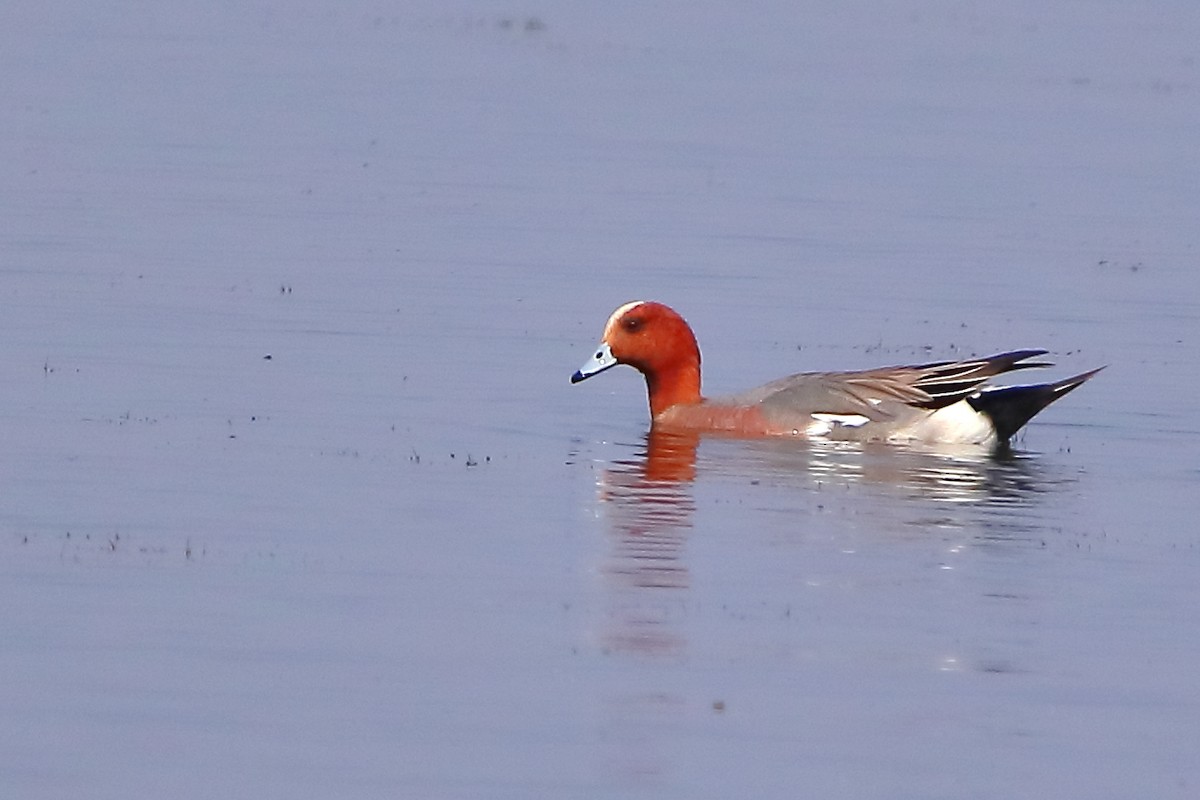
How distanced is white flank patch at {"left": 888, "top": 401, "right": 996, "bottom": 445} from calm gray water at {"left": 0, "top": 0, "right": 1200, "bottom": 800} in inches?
11.0

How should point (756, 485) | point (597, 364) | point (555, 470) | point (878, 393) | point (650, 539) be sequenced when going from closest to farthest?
point (650, 539) < point (756, 485) < point (555, 470) < point (878, 393) < point (597, 364)

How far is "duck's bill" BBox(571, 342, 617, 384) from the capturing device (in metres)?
16.3

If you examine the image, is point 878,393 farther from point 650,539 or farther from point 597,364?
point 650,539

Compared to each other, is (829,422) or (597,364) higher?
(597,364)

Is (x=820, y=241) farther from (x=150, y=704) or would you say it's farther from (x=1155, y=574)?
(x=150, y=704)

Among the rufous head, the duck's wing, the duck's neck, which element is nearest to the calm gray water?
the duck's wing

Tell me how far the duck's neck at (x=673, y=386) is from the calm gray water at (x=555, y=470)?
0.65m

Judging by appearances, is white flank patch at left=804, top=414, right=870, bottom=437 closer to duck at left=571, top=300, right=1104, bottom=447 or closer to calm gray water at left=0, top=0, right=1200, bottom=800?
duck at left=571, top=300, right=1104, bottom=447

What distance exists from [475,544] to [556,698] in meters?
2.51

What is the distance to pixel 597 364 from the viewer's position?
16391 millimetres

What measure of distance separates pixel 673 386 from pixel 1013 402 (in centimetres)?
196

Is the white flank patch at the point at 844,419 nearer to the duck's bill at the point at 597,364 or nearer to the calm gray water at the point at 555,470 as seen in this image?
the calm gray water at the point at 555,470

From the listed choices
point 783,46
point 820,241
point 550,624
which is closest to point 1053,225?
point 820,241

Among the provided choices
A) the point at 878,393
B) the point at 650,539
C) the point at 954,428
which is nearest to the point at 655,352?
the point at 878,393
